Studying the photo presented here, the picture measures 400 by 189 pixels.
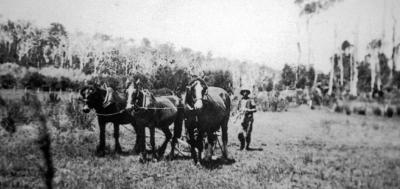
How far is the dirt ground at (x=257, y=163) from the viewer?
5395 mm

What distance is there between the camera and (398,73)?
251 inches

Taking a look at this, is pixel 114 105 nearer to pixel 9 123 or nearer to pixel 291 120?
pixel 9 123

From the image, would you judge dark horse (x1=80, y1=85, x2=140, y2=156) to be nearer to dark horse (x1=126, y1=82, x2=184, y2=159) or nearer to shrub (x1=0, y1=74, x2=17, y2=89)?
dark horse (x1=126, y1=82, x2=184, y2=159)

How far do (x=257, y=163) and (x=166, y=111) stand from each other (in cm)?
235

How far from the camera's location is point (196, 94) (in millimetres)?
6027

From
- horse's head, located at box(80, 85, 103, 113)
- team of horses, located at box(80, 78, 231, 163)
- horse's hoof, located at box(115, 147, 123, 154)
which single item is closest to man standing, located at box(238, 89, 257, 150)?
team of horses, located at box(80, 78, 231, 163)

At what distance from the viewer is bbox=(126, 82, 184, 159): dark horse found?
21.4 ft

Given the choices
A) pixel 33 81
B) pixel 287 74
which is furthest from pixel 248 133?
pixel 33 81

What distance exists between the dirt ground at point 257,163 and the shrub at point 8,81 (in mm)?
1750

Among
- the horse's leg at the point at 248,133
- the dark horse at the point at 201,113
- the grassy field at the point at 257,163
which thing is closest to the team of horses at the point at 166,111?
the dark horse at the point at 201,113

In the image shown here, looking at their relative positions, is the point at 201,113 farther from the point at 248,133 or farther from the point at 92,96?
the point at 92,96

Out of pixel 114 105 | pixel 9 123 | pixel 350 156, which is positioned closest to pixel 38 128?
pixel 9 123

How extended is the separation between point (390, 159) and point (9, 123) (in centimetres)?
851

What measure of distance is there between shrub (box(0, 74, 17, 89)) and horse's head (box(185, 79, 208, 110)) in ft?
19.4
